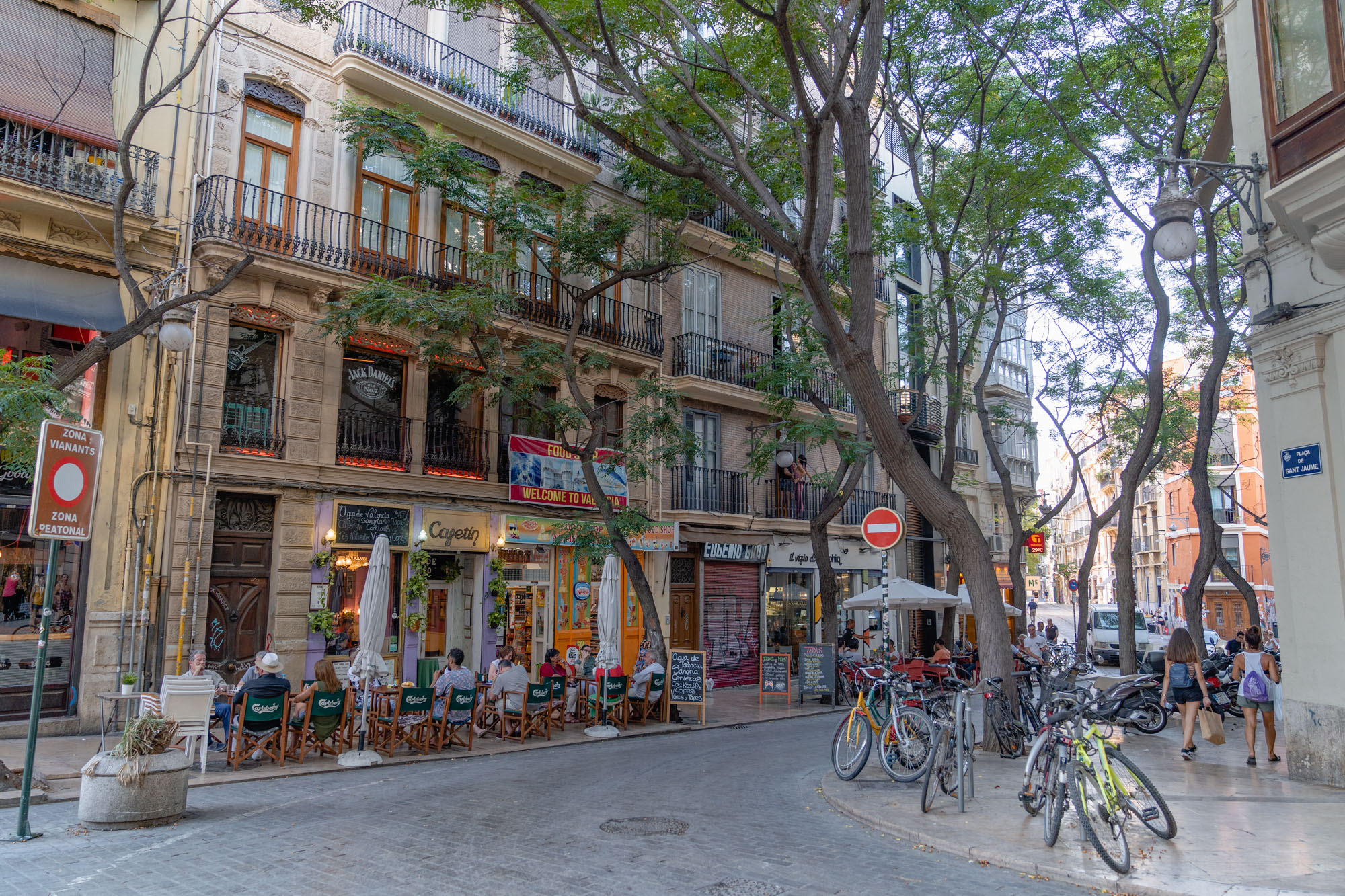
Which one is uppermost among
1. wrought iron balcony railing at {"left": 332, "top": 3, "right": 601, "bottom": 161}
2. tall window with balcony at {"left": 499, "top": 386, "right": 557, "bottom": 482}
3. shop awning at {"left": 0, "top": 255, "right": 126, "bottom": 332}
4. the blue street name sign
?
wrought iron balcony railing at {"left": 332, "top": 3, "right": 601, "bottom": 161}

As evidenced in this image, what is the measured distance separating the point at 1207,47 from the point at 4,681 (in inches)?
773

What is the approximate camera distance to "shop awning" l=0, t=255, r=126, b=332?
12750mm

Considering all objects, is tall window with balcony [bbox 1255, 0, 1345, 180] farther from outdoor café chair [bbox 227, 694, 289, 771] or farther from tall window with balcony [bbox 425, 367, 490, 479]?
tall window with balcony [bbox 425, 367, 490, 479]

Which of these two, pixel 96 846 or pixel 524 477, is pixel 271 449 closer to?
pixel 524 477

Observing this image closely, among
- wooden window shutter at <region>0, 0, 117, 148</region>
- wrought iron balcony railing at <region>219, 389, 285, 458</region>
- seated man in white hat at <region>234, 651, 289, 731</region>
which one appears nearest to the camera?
seated man in white hat at <region>234, 651, 289, 731</region>

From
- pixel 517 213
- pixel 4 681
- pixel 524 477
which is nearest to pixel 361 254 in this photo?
pixel 517 213

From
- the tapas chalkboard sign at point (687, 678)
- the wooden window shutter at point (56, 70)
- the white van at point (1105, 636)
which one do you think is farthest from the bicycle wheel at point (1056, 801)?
the white van at point (1105, 636)

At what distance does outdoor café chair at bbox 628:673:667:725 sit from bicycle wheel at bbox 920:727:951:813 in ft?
24.2

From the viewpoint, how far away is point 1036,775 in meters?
8.03

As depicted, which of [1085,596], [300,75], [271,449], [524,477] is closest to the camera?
[271,449]

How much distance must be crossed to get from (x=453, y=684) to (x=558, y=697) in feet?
6.46

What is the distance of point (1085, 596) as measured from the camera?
24.7m

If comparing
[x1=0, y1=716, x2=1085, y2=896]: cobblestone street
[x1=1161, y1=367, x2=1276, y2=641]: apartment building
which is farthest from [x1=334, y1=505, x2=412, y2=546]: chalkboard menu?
[x1=1161, y1=367, x2=1276, y2=641]: apartment building

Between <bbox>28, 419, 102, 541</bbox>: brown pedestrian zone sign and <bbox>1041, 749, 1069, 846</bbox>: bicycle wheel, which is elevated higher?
<bbox>28, 419, 102, 541</bbox>: brown pedestrian zone sign
